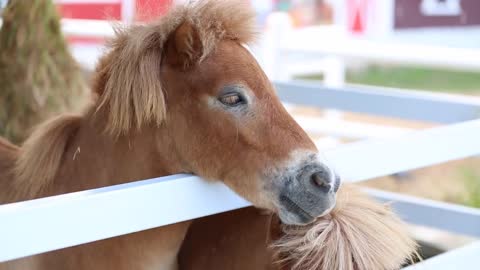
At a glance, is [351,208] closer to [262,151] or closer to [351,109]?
[262,151]

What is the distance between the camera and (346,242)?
6.54 ft

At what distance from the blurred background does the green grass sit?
0.02 m

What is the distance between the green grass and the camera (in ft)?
36.5

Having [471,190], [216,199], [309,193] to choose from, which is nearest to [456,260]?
[309,193]

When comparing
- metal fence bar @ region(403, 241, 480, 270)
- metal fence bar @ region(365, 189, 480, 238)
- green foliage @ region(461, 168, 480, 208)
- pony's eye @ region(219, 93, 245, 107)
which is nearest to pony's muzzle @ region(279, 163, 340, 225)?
pony's eye @ region(219, 93, 245, 107)

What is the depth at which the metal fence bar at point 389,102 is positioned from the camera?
3184mm

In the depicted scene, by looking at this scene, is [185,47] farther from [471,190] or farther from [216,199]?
[471,190]

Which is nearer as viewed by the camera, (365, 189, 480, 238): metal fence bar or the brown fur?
the brown fur

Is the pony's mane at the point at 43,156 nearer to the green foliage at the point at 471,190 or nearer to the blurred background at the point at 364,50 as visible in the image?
the blurred background at the point at 364,50

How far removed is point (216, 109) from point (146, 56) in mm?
246

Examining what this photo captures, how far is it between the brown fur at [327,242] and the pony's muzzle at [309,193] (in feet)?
0.23

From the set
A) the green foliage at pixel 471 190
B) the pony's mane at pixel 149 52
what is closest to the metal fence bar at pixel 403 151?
the pony's mane at pixel 149 52

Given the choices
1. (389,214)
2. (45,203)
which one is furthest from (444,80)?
(45,203)

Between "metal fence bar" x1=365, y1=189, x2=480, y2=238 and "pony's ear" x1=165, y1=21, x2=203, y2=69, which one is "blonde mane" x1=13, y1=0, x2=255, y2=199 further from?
"metal fence bar" x1=365, y1=189, x2=480, y2=238
